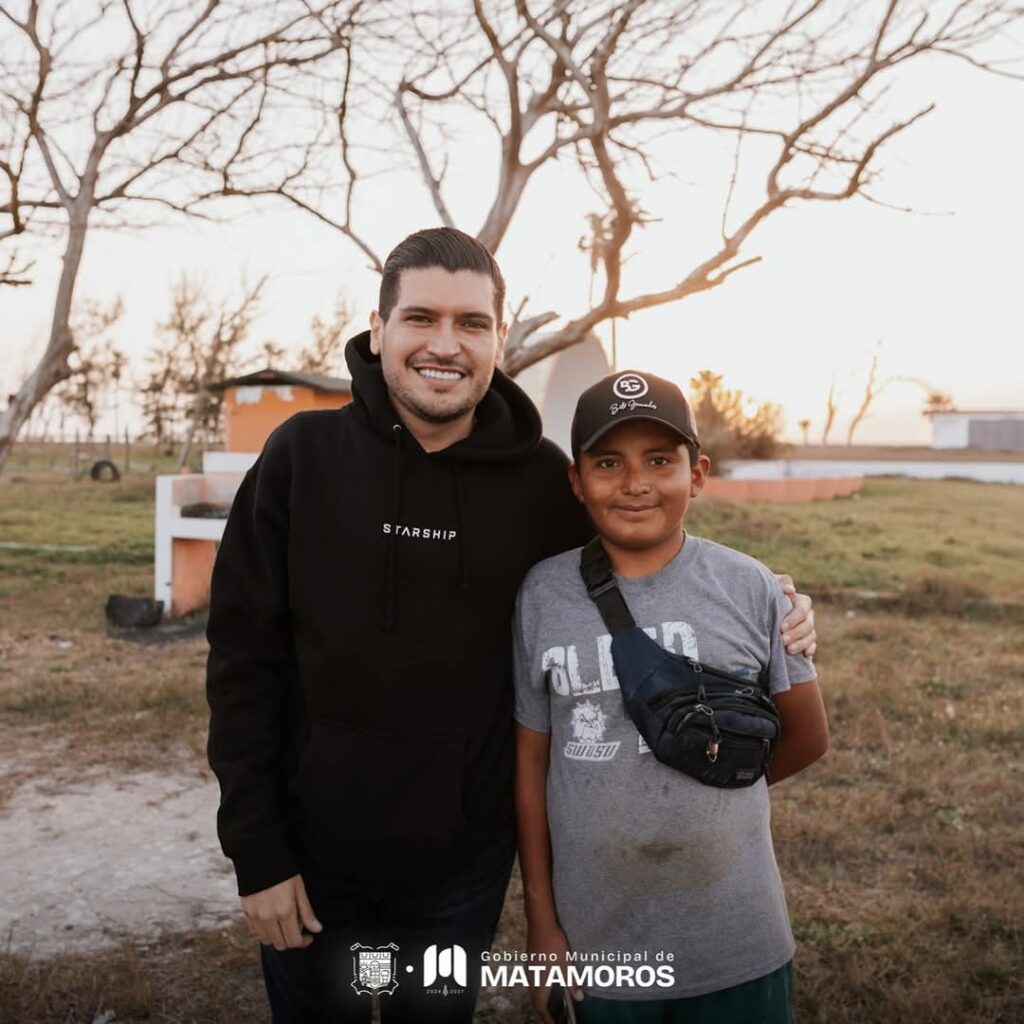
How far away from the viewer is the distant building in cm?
5734

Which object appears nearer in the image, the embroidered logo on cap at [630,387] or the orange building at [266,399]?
the embroidered logo on cap at [630,387]

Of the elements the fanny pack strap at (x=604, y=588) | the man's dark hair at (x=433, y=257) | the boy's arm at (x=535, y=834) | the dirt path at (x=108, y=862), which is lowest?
the dirt path at (x=108, y=862)

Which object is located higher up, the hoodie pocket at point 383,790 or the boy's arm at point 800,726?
the boy's arm at point 800,726

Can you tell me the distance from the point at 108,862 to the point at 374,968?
271cm

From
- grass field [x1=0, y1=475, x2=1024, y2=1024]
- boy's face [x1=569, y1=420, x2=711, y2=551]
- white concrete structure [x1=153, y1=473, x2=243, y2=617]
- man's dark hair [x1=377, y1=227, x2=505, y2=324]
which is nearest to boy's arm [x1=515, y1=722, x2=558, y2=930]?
boy's face [x1=569, y1=420, x2=711, y2=551]

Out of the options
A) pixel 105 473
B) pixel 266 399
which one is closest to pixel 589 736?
pixel 266 399

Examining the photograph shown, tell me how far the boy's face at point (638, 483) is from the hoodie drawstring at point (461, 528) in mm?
273

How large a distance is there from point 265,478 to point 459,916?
1033 mm

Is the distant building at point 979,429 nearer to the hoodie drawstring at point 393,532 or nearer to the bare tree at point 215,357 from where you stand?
the bare tree at point 215,357

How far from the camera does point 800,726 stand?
2.02 metres

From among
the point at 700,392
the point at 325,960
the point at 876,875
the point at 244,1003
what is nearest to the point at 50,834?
the point at 244,1003

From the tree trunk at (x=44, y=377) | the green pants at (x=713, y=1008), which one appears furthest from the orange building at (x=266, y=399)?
the green pants at (x=713, y=1008)

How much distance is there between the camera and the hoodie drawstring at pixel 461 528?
6.73 ft

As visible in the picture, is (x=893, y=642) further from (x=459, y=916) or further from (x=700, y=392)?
(x=700, y=392)
